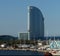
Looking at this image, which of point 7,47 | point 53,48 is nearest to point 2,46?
point 7,47

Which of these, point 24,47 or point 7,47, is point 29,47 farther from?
point 7,47

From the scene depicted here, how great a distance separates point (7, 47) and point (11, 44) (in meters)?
3.61

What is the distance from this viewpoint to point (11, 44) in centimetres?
19762

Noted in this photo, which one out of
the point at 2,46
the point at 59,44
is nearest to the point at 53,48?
the point at 59,44

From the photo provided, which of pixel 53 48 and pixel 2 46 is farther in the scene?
pixel 2 46

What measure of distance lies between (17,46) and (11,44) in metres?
9.12

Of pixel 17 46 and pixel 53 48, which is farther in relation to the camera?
pixel 17 46

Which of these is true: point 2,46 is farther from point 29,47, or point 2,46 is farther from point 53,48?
point 53,48

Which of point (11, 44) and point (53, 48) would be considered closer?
point (53, 48)

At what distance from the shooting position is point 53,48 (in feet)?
534

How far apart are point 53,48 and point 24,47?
27346mm

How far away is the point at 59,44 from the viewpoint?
166000 millimetres

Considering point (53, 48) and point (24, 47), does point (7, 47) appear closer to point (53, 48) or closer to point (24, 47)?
point (24, 47)

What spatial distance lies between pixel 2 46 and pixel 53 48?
3912 centimetres
